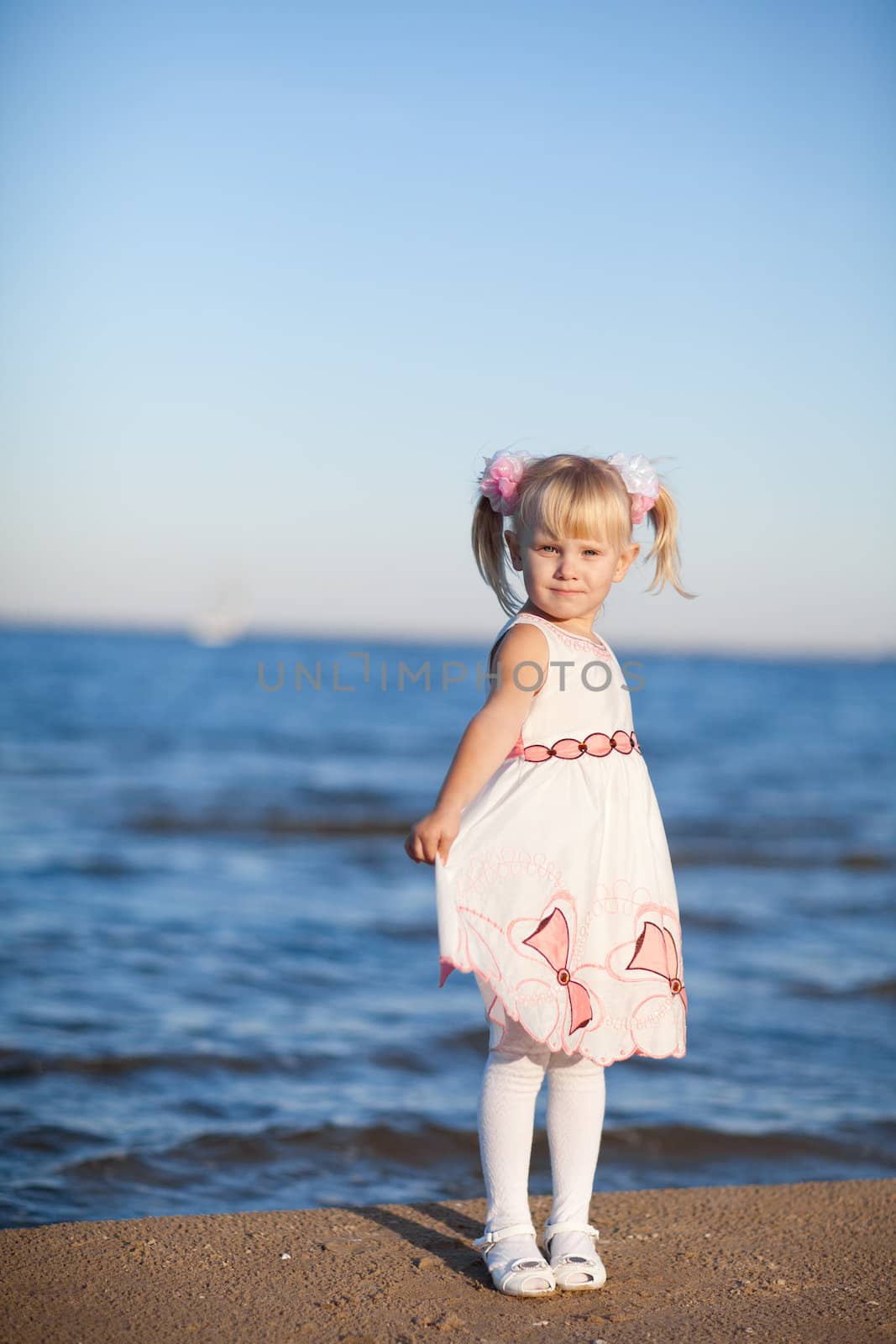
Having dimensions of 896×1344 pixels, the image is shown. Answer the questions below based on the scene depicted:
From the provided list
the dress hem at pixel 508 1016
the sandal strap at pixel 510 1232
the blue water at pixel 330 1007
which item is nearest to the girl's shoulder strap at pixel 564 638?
the dress hem at pixel 508 1016

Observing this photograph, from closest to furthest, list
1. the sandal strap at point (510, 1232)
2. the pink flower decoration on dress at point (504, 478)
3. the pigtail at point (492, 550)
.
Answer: the sandal strap at point (510, 1232) → the pink flower decoration on dress at point (504, 478) → the pigtail at point (492, 550)

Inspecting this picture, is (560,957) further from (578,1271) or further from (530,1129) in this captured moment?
(578,1271)

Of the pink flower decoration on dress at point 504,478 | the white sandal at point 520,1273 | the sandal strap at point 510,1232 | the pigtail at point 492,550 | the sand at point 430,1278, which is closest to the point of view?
the sand at point 430,1278

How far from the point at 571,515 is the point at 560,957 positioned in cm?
88

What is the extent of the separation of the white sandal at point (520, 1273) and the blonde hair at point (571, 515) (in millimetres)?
1273

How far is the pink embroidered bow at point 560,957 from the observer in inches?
89.7

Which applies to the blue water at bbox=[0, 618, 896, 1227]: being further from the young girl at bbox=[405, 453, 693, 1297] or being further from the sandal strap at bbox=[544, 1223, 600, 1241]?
the young girl at bbox=[405, 453, 693, 1297]

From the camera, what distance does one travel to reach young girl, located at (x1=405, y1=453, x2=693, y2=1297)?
2277 mm

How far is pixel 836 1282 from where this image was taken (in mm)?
2355

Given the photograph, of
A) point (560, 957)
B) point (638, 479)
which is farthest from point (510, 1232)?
point (638, 479)

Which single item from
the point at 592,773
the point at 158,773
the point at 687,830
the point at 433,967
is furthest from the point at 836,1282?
the point at 158,773

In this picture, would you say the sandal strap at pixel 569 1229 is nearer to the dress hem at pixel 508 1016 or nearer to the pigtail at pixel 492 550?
the dress hem at pixel 508 1016

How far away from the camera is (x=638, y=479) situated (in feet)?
8.30

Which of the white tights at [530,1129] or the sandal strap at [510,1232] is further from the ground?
the white tights at [530,1129]
